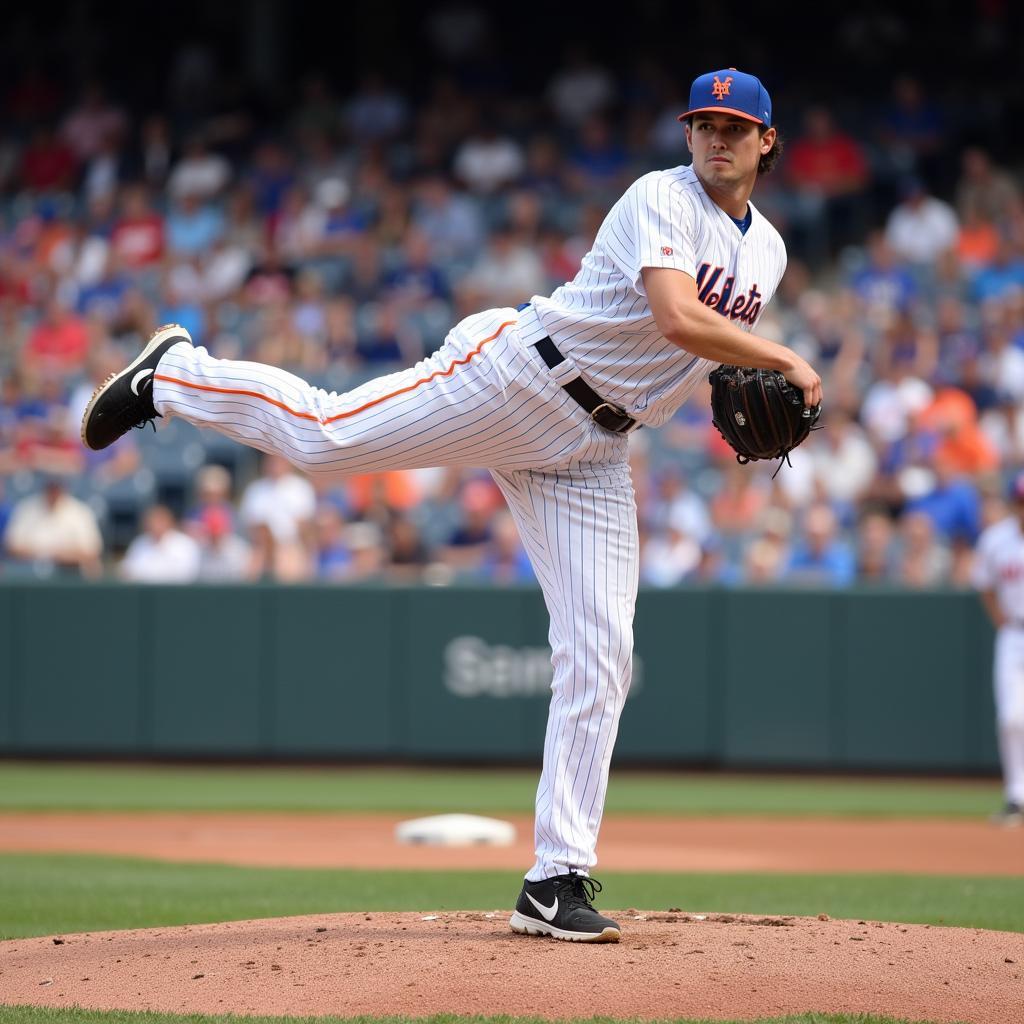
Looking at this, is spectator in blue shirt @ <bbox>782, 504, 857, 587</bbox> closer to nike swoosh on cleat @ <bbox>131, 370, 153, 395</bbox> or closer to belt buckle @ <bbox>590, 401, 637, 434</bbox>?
belt buckle @ <bbox>590, 401, 637, 434</bbox>

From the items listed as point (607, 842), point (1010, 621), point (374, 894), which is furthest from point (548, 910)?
point (1010, 621)

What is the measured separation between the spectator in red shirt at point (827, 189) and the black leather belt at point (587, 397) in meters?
10.9

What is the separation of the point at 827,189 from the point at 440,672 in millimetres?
5973

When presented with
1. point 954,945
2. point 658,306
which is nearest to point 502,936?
point 954,945

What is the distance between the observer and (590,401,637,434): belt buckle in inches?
174

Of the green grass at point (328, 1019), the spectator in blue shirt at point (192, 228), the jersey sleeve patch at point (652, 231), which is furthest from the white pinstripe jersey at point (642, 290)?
the spectator in blue shirt at point (192, 228)

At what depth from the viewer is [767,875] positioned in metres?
7.46

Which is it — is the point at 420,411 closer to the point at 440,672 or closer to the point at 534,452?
the point at 534,452

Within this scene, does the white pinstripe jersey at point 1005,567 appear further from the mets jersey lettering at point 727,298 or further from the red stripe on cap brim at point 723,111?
the red stripe on cap brim at point 723,111

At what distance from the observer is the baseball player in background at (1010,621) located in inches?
378

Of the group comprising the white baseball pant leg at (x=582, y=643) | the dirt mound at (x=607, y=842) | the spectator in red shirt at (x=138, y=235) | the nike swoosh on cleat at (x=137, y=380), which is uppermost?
the spectator in red shirt at (x=138, y=235)

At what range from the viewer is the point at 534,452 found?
450 cm

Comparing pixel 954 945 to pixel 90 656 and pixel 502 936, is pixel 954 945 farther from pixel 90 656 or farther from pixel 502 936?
pixel 90 656

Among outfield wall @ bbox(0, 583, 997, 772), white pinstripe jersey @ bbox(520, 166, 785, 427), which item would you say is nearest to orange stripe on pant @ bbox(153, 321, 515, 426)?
white pinstripe jersey @ bbox(520, 166, 785, 427)
